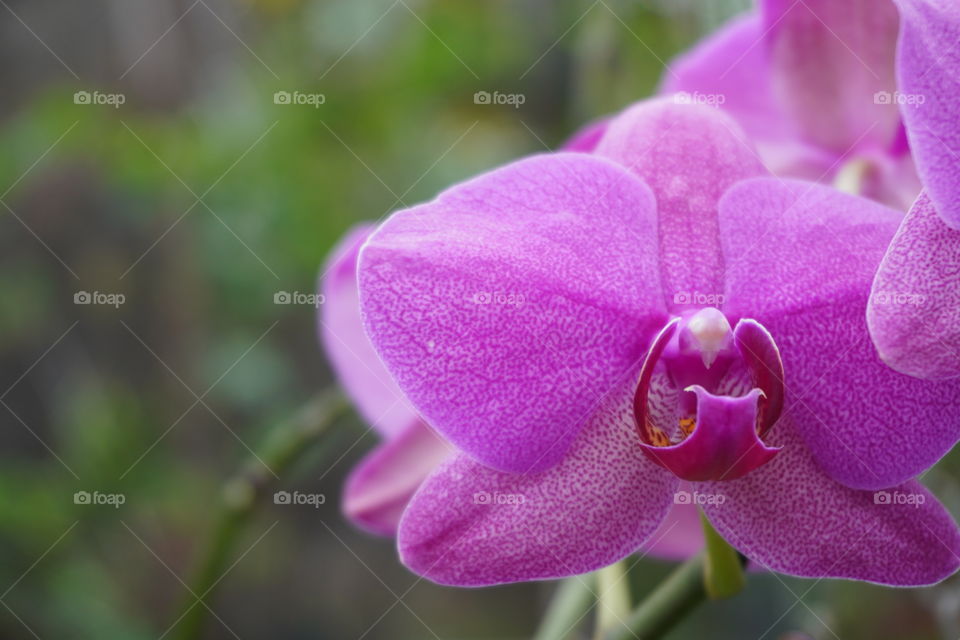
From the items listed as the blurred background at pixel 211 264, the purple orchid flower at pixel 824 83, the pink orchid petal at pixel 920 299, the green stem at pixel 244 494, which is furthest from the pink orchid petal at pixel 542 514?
the blurred background at pixel 211 264

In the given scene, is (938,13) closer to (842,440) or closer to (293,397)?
(842,440)

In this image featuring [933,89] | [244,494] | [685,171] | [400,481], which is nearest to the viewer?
[933,89]

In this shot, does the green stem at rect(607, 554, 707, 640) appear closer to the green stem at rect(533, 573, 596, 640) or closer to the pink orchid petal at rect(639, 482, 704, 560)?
the pink orchid petal at rect(639, 482, 704, 560)

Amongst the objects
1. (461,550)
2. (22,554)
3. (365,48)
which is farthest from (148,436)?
(461,550)

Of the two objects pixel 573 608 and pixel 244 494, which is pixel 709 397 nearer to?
pixel 573 608

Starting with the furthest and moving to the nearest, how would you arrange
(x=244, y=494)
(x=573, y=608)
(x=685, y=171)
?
(x=244, y=494)
(x=573, y=608)
(x=685, y=171)

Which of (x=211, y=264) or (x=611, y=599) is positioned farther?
(x=211, y=264)

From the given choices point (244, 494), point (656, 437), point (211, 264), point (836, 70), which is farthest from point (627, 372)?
point (211, 264)
